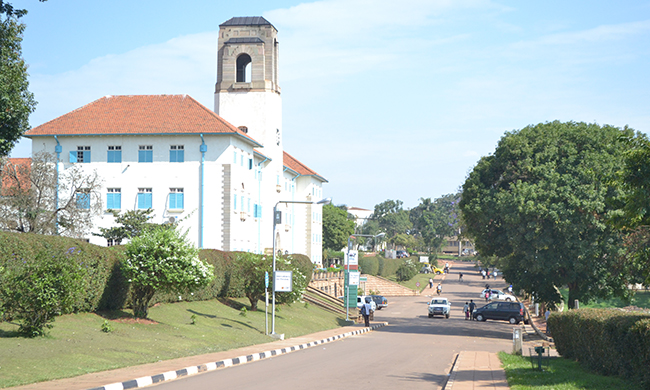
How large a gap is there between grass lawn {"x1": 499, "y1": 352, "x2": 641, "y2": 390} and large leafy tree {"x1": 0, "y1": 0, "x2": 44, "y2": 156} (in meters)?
17.3

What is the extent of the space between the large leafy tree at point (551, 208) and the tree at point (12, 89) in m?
22.5

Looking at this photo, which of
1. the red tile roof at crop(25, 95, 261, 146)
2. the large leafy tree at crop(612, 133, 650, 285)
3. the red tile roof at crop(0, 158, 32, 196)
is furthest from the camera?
the red tile roof at crop(25, 95, 261, 146)

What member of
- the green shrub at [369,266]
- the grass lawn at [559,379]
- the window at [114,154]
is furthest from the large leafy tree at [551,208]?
the green shrub at [369,266]

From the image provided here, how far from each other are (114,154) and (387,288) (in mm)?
51461

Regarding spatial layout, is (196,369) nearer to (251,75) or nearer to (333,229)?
(251,75)

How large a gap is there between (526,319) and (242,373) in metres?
41.7

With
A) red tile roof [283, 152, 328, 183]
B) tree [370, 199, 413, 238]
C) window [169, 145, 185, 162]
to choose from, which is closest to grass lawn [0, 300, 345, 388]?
window [169, 145, 185, 162]

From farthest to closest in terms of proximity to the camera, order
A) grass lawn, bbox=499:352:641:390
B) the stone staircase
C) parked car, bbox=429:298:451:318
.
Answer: the stone staircase → parked car, bbox=429:298:451:318 → grass lawn, bbox=499:352:641:390

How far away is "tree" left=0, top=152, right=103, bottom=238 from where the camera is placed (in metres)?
40.2

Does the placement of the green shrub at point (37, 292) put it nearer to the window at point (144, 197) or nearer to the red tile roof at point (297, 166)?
the window at point (144, 197)

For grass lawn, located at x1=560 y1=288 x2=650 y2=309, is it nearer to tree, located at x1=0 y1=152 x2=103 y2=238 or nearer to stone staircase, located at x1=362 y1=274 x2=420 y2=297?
stone staircase, located at x1=362 y1=274 x2=420 y2=297

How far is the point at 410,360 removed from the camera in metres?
20.7

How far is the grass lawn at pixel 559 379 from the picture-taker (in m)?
13.1

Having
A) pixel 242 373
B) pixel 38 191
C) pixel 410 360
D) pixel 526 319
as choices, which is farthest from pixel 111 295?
pixel 526 319
